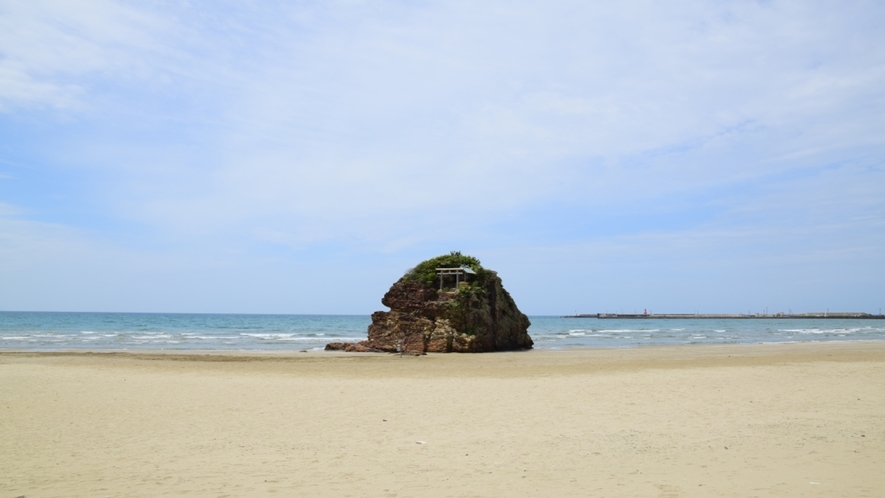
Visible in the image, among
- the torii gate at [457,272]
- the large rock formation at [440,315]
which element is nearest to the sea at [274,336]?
the large rock formation at [440,315]

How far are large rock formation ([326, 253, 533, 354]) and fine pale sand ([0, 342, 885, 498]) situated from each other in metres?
13.5

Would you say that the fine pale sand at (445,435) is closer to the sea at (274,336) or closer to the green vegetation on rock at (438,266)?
the green vegetation on rock at (438,266)

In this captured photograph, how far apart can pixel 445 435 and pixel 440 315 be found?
22.4 meters

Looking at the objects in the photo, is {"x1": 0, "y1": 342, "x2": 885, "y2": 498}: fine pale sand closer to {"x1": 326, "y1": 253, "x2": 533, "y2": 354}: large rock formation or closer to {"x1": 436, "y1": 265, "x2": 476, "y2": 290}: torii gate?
{"x1": 326, "y1": 253, "x2": 533, "y2": 354}: large rock formation

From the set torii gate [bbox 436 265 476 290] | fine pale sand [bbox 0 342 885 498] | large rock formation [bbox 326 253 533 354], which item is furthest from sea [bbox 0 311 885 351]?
fine pale sand [bbox 0 342 885 498]

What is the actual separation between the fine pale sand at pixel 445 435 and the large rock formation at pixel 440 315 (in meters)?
13.5

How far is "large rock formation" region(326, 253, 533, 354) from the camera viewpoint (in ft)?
105

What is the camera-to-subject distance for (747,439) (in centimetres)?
944

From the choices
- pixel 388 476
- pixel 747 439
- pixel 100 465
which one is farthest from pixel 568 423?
pixel 100 465

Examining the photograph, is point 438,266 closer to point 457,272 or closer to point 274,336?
point 457,272

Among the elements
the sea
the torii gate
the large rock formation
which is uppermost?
the torii gate

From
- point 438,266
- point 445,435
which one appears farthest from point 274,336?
point 445,435

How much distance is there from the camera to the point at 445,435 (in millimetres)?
10047

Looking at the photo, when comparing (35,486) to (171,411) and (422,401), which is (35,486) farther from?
(422,401)
